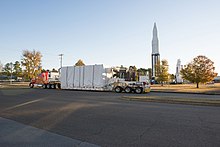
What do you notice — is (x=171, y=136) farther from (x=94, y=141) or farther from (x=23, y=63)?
(x=23, y=63)

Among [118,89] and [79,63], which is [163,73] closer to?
[79,63]

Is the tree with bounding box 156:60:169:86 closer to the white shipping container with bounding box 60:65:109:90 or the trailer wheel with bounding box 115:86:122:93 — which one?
the trailer wheel with bounding box 115:86:122:93

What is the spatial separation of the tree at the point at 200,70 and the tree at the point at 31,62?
3763cm

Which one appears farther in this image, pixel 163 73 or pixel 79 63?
pixel 79 63

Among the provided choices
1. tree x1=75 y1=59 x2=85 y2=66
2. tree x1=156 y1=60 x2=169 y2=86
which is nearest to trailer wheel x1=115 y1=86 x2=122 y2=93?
tree x1=156 y1=60 x2=169 y2=86

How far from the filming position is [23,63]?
49.5 m

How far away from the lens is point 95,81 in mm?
25344

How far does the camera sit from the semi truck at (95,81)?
922 inches

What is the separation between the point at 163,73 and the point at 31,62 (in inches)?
1372

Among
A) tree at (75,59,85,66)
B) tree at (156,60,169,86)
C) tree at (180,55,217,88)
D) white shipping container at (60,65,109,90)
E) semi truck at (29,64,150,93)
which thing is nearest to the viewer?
semi truck at (29,64,150,93)

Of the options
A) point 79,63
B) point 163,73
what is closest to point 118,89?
point 163,73

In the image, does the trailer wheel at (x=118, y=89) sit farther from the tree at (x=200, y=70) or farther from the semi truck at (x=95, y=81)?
the tree at (x=200, y=70)

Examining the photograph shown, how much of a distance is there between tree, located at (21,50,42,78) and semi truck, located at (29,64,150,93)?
21070 millimetres

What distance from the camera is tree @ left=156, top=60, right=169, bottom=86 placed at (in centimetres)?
4578
